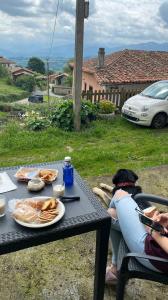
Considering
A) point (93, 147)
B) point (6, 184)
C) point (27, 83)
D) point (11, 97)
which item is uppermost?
point (27, 83)

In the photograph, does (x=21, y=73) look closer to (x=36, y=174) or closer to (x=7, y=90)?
(x=7, y=90)

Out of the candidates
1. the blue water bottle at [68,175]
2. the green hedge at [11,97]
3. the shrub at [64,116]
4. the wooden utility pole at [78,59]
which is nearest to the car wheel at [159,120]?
the wooden utility pole at [78,59]

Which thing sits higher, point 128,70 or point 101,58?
point 101,58

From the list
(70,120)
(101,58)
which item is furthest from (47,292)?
(101,58)

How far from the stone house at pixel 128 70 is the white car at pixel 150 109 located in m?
10.7

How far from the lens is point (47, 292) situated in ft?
8.06

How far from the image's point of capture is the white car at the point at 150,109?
312 inches

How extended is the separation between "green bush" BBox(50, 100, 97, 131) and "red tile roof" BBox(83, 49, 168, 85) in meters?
11.9

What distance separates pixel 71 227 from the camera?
186 cm

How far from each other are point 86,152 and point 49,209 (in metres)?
3.82

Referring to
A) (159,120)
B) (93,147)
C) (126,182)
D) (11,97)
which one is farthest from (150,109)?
(11,97)

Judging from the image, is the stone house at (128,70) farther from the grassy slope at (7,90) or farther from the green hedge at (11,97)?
the grassy slope at (7,90)

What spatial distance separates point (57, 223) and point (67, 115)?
579 centimetres

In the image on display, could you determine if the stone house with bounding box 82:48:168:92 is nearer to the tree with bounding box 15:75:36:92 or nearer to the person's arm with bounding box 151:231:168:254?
the person's arm with bounding box 151:231:168:254
